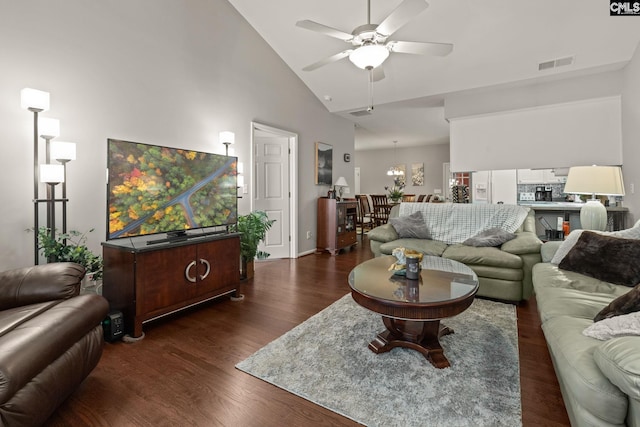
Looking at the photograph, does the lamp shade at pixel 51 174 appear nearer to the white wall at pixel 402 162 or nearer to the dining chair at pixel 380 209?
the dining chair at pixel 380 209

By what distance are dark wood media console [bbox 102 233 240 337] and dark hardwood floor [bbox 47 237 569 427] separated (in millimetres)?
187

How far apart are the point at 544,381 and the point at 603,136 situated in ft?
12.8

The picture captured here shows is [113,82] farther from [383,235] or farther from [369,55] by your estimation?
[383,235]

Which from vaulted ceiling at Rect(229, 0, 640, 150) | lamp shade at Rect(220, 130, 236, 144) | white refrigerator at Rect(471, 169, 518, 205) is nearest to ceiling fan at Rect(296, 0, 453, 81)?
vaulted ceiling at Rect(229, 0, 640, 150)

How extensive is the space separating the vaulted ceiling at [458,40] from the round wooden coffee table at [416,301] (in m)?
2.90

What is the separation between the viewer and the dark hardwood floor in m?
1.48

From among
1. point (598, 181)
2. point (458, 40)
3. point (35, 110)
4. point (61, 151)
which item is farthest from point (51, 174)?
point (598, 181)

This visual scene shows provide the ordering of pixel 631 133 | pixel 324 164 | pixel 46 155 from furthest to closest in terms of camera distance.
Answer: pixel 324 164
pixel 631 133
pixel 46 155

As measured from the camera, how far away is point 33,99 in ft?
6.75

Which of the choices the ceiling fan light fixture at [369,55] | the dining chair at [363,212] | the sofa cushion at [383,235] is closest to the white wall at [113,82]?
the sofa cushion at [383,235]

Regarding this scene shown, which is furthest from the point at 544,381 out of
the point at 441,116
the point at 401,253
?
the point at 441,116

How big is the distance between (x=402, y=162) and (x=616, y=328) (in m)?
9.64

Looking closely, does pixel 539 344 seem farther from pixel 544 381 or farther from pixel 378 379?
pixel 378 379

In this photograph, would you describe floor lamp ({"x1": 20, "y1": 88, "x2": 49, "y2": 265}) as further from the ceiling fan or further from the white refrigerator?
the white refrigerator
